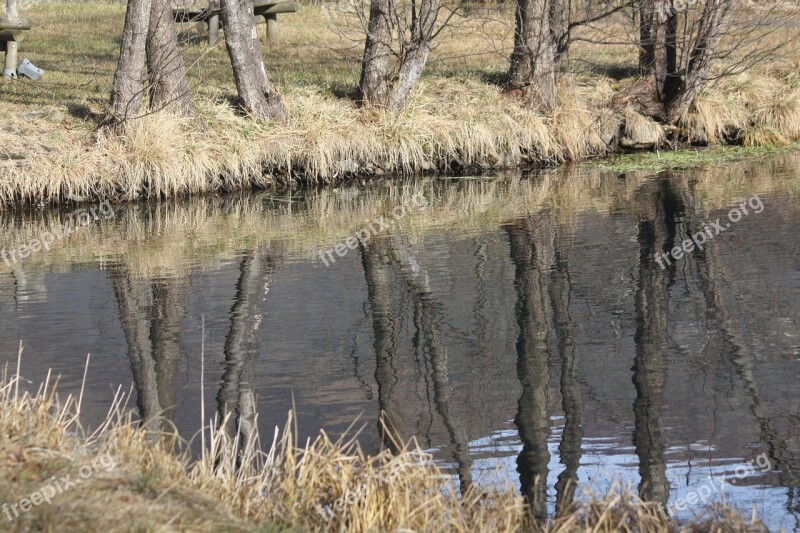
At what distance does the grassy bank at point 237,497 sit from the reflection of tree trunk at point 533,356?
1.91 feet

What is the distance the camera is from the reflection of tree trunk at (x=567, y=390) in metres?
6.78

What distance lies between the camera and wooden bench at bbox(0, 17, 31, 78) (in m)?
20.9

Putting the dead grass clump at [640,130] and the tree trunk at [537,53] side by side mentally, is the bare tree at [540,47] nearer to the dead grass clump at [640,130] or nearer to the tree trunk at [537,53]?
the tree trunk at [537,53]

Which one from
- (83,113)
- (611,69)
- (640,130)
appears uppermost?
(611,69)

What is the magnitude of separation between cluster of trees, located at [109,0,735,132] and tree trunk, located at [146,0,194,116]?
0.02 meters

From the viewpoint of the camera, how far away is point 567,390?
335 inches

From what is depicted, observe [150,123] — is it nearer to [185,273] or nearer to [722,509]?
[185,273]

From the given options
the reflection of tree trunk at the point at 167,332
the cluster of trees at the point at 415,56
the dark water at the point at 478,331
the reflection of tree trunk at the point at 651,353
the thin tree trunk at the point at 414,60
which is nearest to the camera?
the reflection of tree trunk at the point at 651,353

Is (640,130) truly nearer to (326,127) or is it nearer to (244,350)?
(326,127)

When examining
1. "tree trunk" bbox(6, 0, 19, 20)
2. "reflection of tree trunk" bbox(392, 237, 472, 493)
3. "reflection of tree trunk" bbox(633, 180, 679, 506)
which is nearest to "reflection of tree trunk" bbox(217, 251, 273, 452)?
"reflection of tree trunk" bbox(392, 237, 472, 493)

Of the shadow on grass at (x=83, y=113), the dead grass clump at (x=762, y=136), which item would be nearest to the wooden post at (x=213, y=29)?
the shadow on grass at (x=83, y=113)

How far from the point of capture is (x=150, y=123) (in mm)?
18234

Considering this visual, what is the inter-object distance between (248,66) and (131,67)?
235 cm

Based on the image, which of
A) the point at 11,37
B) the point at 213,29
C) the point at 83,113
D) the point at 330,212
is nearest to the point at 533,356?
the point at 330,212
